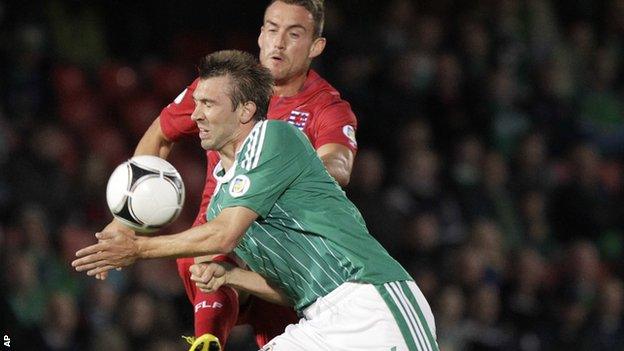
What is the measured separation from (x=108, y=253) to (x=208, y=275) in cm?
55

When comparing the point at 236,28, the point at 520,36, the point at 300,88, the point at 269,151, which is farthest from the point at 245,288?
the point at 520,36

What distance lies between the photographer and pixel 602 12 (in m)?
11.1

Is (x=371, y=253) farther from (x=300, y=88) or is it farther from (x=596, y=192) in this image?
(x=596, y=192)

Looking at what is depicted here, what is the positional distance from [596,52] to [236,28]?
3.37 meters

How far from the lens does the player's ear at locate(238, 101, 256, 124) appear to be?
4508mm

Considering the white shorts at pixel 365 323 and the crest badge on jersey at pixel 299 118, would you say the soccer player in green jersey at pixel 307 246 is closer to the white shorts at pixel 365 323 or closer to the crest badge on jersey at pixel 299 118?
the white shorts at pixel 365 323

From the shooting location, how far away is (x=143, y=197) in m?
4.35

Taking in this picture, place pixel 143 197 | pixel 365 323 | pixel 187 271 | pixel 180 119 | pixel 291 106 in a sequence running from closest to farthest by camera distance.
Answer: pixel 365 323 < pixel 143 197 < pixel 187 271 < pixel 291 106 < pixel 180 119

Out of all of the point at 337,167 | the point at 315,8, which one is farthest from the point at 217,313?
the point at 315,8

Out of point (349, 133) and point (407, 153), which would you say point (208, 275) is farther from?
point (407, 153)

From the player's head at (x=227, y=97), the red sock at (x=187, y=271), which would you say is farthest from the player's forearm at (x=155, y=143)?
the player's head at (x=227, y=97)

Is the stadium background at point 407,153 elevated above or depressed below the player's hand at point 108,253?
below

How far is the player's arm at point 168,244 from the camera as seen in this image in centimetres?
405

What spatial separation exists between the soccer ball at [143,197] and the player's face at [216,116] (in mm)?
228
